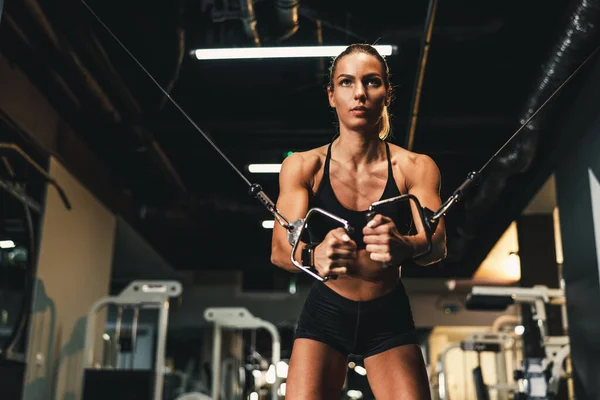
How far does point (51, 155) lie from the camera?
6289 millimetres

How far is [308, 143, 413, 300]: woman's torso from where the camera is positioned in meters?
1.88

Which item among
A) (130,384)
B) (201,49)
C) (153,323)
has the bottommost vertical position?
(130,384)

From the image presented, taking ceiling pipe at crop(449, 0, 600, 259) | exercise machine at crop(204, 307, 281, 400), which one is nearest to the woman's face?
ceiling pipe at crop(449, 0, 600, 259)

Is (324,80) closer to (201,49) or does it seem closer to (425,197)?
(201,49)

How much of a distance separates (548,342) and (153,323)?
8712 mm

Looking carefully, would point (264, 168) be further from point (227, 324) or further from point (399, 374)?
point (399, 374)

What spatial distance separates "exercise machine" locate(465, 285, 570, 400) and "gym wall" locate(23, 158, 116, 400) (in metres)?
3.70

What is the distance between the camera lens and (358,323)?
74.2 inches

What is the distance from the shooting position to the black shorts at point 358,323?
188 centimetres

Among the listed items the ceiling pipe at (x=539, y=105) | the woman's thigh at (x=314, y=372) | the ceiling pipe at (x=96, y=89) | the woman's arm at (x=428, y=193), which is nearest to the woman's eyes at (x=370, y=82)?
the woman's arm at (x=428, y=193)

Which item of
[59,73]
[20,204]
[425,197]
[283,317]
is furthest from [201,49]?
[283,317]

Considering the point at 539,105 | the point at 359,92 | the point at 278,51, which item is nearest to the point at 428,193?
the point at 359,92

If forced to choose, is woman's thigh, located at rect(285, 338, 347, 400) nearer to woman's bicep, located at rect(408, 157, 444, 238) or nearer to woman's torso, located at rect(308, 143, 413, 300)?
woman's torso, located at rect(308, 143, 413, 300)

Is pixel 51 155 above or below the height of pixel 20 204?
above
